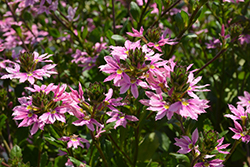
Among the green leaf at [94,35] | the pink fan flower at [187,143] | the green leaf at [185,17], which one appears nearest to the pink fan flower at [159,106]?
the pink fan flower at [187,143]

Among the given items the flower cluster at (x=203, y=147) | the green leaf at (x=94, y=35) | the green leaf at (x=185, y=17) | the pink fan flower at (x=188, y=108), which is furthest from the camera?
the green leaf at (x=94, y=35)

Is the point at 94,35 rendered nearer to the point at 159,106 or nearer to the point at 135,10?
the point at 135,10

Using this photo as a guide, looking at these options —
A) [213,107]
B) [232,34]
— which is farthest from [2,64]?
[213,107]

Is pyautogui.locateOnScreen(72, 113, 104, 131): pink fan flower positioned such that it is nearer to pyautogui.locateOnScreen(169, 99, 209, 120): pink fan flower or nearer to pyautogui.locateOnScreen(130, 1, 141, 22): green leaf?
pyautogui.locateOnScreen(169, 99, 209, 120): pink fan flower

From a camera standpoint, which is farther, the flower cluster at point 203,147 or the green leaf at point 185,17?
the green leaf at point 185,17

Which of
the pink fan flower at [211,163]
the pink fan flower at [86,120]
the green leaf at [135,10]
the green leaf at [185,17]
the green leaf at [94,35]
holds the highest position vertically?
the green leaf at [135,10]

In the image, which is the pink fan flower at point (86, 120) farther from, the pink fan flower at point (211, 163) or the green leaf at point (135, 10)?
the green leaf at point (135, 10)

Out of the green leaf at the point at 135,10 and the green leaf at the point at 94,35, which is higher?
the green leaf at the point at 135,10

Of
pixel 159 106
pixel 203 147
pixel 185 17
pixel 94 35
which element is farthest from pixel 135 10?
pixel 203 147

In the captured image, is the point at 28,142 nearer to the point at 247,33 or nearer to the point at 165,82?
the point at 165,82

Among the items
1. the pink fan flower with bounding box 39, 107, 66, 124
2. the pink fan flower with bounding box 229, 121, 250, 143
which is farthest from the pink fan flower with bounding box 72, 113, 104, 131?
the pink fan flower with bounding box 229, 121, 250, 143
